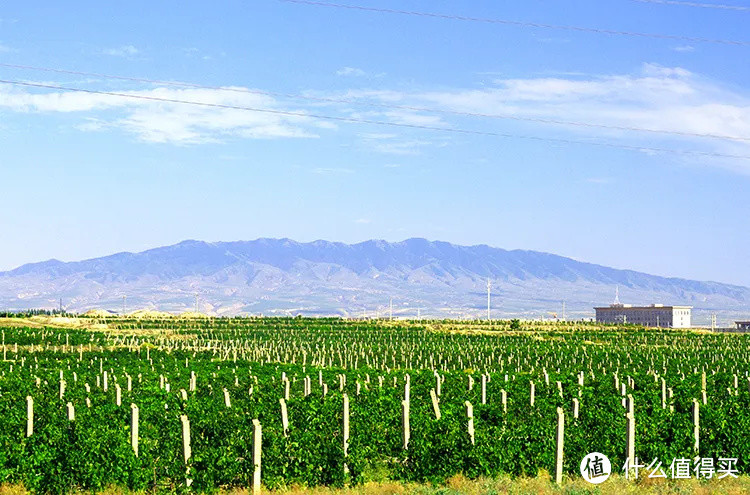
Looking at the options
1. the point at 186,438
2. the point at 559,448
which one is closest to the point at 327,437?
the point at 186,438

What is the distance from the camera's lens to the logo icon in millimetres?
20750

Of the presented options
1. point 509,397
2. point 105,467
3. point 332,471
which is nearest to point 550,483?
point 332,471

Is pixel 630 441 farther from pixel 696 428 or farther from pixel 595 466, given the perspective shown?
pixel 696 428

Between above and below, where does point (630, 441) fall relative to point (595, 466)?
above

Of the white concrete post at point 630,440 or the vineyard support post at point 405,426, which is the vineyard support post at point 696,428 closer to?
the white concrete post at point 630,440

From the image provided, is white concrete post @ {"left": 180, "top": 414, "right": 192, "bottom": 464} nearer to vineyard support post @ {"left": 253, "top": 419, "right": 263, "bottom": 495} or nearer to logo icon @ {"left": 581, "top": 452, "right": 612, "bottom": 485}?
vineyard support post @ {"left": 253, "top": 419, "right": 263, "bottom": 495}

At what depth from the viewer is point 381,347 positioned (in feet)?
276

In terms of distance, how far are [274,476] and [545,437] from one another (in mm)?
5956

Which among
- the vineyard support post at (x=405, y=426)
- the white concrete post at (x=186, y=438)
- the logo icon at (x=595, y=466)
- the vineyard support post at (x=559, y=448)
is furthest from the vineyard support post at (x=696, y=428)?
the white concrete post at (x=186, y=438)

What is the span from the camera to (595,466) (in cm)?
2109

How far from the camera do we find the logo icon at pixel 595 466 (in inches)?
817

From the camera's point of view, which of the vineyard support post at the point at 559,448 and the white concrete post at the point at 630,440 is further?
the white concrete post at the point at 630,440

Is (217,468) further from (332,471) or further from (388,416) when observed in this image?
(388,416)

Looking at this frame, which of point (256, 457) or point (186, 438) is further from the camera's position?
point (186, 438)
